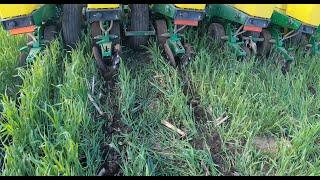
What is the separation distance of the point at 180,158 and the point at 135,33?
4.75 feet

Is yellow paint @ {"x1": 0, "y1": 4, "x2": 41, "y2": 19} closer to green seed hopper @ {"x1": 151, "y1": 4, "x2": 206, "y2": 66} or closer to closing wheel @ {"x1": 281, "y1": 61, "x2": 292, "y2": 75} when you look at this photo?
green seed hopper @ {"x1": 151, "y1": 4, "x2": 206, "y2": 66}

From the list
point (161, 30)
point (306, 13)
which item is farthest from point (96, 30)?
point (306, 13)

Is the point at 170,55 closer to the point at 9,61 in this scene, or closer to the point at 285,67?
the point at 285,67

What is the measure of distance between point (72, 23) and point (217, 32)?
1.28 m

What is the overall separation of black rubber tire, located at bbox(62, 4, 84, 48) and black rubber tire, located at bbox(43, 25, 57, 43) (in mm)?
86

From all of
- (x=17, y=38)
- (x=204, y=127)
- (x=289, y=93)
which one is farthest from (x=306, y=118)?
(x=17, y=38)

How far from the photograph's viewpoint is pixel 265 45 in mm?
3881

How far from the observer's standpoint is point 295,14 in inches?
148

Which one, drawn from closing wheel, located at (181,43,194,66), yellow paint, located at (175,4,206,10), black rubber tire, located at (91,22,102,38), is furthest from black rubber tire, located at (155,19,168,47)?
black rubber tire, located at (91,22,102,38)

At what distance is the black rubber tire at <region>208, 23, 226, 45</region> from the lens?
380cm

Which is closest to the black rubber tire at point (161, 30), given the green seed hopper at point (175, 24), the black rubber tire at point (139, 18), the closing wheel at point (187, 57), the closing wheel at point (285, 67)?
the green seed hopper at point (175, 24)

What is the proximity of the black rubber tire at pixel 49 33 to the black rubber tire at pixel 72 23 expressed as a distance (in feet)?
0.28

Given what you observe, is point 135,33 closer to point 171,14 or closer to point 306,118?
point 171,14

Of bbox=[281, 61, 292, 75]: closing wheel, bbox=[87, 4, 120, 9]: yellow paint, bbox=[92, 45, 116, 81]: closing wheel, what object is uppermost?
bbox=[87, 4, 120, 9]: yellow paint
